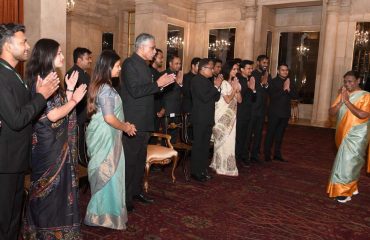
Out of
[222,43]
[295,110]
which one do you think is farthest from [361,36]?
[222,43]

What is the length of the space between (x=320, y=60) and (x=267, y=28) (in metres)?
2.10

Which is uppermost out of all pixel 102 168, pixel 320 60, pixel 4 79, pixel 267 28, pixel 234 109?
pixel 267 28

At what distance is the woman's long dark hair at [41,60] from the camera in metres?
2.33

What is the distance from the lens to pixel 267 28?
456 inches

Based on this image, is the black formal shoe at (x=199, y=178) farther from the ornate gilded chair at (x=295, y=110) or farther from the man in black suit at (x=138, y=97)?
the ornate gilded chair at (x=295, y=110)

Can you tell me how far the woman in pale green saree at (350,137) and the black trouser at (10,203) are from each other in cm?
331

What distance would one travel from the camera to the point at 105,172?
2967 mm

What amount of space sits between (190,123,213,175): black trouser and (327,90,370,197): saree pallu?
60.5 inches

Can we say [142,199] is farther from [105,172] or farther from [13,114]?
[13,114]

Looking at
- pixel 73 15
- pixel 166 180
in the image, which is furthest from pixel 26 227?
pixel 73 15

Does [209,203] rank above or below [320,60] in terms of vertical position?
below

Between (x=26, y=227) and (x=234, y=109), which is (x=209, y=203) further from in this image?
(x=26, y=227)

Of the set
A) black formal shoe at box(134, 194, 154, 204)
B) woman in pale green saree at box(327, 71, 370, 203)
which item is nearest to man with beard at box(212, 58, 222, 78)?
woman in pale green saree at box(327, 71, 370, 203)

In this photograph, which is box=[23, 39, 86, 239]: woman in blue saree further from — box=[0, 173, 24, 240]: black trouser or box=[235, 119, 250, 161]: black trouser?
box=[235, 119, 250, 161]: black trouser
